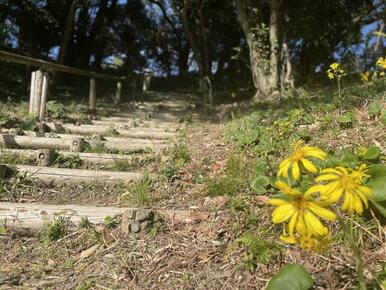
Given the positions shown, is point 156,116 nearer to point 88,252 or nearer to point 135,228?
point 135,228

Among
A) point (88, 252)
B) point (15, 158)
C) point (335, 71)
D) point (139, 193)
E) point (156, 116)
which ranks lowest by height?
point (88, 252)

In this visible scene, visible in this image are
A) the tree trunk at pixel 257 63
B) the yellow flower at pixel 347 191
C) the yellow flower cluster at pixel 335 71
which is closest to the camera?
the yellow flower at pixel 347 191

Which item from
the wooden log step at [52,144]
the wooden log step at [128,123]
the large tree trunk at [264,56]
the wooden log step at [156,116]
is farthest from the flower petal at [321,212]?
the large tree trunk at [264,56]

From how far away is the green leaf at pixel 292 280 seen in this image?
2152 millimetres

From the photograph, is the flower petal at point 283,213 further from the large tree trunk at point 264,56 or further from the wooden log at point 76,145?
the large tree trunk at point 264,56

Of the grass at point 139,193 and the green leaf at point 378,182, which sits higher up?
the green leaf at point 378,182

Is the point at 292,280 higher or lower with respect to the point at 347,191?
lower

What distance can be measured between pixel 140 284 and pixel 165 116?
7191mm

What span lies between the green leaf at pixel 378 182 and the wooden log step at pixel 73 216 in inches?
45.3

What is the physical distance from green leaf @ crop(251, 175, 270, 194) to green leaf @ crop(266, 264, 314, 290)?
3.36ft

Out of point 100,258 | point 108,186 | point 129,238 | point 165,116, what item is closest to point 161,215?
point 129,238

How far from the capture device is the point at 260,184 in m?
3.23

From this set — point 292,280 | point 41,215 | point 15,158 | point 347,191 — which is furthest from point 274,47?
point 347,191

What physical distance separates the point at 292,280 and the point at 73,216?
5.68 feet
